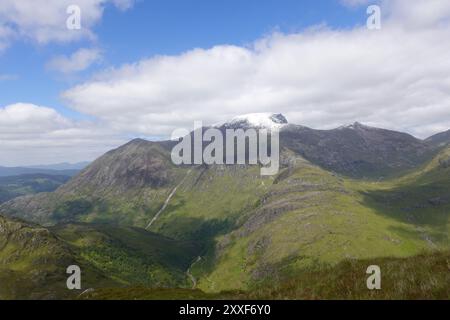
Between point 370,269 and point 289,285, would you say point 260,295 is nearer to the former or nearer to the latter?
point 289,285
